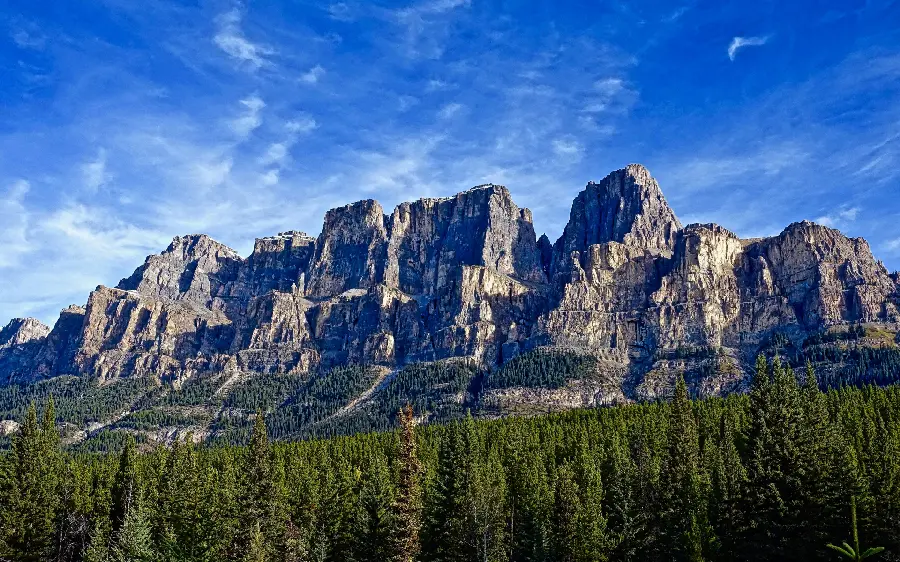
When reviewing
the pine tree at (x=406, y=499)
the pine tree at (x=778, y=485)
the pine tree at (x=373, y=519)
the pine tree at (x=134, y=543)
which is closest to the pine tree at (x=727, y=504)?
the pine tree at (x=778, y=485)

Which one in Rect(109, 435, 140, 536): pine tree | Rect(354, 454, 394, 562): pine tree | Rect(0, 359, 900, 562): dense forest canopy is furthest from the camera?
Rect(109, 435, 140, 536): pine tree

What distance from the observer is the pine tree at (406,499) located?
210 feet

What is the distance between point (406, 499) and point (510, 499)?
1697 inches

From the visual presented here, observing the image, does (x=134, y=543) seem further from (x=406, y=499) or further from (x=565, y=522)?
(x=565, y=522)

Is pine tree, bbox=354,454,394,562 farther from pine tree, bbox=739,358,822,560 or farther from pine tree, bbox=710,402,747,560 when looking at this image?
pine tree, bbox=739,358,822,560

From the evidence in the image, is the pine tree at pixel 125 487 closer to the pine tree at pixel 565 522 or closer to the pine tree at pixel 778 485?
the pine tree at pixel 565 522

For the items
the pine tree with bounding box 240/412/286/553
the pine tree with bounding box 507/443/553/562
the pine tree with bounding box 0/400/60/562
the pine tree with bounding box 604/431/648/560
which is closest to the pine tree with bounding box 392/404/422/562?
the pine tree with bounding box 507/443/553/562

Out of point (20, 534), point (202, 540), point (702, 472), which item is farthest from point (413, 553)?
point (20, 534)

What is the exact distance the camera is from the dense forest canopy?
6356 cm

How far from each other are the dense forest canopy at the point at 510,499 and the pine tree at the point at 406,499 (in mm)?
136

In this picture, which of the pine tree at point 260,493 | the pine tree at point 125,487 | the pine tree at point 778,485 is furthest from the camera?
the pine tree at point 125,487

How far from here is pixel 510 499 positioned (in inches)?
4099

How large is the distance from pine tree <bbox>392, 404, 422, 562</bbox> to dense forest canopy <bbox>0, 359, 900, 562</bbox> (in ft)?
0.45

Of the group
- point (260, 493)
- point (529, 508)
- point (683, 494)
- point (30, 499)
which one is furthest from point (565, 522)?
point (30, 499)
